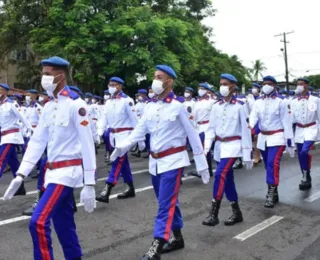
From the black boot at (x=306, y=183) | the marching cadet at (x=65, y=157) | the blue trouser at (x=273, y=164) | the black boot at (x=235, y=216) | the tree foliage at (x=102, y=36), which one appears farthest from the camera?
the tree foliage at (x=102, y=36)

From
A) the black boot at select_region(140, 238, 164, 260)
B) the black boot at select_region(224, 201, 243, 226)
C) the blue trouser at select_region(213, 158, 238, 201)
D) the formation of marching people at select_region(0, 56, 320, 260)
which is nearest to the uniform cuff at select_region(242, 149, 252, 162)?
the formation of marching people at select_region(0, 56, 320, 260)

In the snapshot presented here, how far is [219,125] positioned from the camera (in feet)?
20.0

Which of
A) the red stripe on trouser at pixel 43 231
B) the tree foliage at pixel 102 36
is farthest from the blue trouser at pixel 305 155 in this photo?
the tree foliage at pixel 102 36

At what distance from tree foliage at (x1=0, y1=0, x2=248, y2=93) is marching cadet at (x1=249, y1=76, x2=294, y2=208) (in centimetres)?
1419

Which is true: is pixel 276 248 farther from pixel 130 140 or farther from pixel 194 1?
pixel 194 1

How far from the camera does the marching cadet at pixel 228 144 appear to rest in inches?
228

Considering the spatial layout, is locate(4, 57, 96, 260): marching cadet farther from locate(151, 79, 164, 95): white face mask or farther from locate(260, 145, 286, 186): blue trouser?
locate(260, 145, 286, 186): blue trouser

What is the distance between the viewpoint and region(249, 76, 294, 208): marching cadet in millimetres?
6926

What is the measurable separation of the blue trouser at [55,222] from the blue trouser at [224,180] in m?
2.48

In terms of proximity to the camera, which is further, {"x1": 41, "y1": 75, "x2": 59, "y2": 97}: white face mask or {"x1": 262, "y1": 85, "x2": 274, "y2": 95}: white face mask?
{"x1": 262, "y1": 85, "x2": 274, "y2": 95}: white face mask

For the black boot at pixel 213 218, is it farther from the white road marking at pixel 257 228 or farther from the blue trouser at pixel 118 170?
the blue trouser at pixel 118 170

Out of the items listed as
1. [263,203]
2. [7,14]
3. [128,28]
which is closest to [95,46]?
[128,28]

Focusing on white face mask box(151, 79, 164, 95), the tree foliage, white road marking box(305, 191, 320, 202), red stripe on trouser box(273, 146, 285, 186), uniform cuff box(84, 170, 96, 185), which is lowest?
white road marking box(305, 191, 320, 202)

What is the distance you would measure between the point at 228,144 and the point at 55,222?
2.97 m
